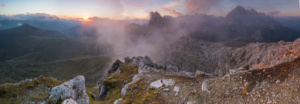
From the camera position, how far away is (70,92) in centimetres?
2314

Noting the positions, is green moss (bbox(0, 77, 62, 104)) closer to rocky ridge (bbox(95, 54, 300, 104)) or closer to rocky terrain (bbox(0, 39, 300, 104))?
rocky terrain (bbox(0, 39, 300, 104))

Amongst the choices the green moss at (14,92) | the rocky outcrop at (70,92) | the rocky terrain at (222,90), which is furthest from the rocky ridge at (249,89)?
the green moss at (14,92)

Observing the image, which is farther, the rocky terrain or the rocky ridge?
the rocky terrain

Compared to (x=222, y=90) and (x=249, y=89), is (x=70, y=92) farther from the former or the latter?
(x=249, y=89)

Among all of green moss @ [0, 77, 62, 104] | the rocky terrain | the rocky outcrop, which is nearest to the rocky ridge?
the rocky terrain

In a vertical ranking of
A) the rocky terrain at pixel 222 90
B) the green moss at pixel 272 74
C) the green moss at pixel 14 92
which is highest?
the green moss at pixel 272 74

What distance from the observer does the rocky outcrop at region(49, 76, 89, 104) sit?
21250 mm

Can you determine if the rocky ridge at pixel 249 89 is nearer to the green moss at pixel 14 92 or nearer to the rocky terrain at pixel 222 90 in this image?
the rocky terrain at pixel 222 90

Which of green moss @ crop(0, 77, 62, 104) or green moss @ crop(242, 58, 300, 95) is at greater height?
green moss @ crop(242, 58, 300, 95)

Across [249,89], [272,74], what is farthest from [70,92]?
[272,74]

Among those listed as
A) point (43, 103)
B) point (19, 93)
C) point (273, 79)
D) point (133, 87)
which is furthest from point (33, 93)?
point (273, 79)

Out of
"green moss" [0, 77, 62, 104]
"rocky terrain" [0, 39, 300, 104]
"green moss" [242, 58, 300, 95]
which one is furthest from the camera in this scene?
"green moss" [0, 77, 62, 104]

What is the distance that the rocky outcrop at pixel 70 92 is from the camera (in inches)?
837


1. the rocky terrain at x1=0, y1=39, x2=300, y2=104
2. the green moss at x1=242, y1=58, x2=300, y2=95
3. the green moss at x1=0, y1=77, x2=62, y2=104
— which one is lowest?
the green moss at x1=0, y1=77, x2=62, y2=104
